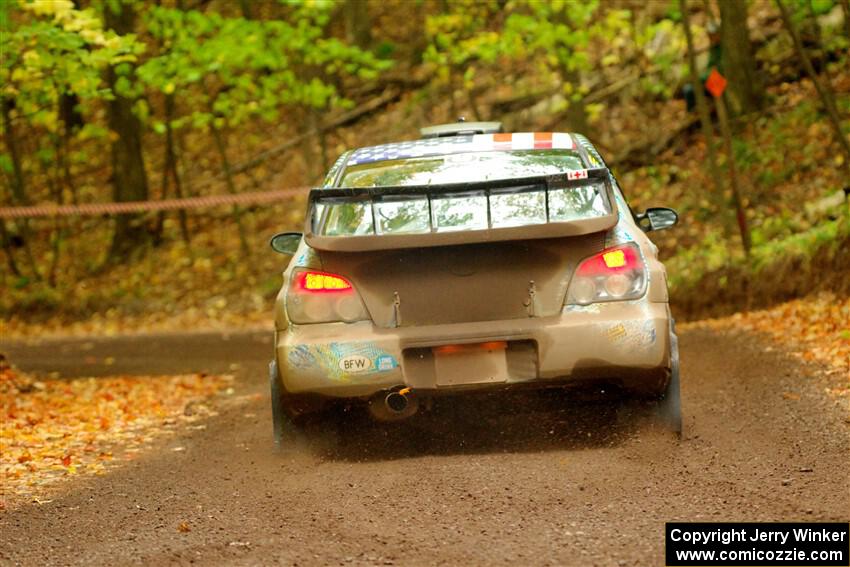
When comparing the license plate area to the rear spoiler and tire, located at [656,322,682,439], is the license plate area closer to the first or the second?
the rear spoiler

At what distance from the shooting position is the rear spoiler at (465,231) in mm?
6211

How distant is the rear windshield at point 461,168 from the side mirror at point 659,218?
0.77 m

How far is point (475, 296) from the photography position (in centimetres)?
639

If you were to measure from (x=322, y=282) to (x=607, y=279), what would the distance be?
60.3 inches

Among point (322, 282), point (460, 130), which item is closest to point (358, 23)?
point (460, 130)

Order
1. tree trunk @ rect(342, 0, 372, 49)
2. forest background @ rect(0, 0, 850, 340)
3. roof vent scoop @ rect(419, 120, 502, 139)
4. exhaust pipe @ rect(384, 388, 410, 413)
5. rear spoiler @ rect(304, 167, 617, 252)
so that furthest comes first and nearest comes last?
tree trunk @ rect(342, 0, 372, 49), forest background @ rect(0, 0, 850, 340), roof vent scoop @ rect(419, 120, 502, 139), exhaust pipe @ rect(384, 388, 410, 413), rear spoiler @ rect(304, 167, 617, 252)

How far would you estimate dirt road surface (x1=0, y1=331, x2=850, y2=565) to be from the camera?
15.9 ft

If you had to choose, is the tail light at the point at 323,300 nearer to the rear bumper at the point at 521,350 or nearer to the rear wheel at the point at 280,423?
the rear bumper at the point at 521,350

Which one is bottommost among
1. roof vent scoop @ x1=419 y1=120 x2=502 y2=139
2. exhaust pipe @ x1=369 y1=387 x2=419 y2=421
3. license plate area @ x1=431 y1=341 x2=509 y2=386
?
exhaust pipe @ x1=369 y1=387 x2=419 y2=421

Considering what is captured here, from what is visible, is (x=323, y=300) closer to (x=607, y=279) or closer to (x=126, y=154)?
(x=607, y=279)

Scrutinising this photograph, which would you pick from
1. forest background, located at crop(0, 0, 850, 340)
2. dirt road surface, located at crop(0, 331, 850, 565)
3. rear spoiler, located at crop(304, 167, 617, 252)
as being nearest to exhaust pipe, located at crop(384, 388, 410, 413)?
dirt road surface, located at crop(0, 331, 850, 565)

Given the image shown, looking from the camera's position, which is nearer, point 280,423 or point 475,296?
point 475,296

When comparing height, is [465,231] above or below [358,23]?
above

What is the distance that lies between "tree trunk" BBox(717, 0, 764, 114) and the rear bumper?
1409 cm
